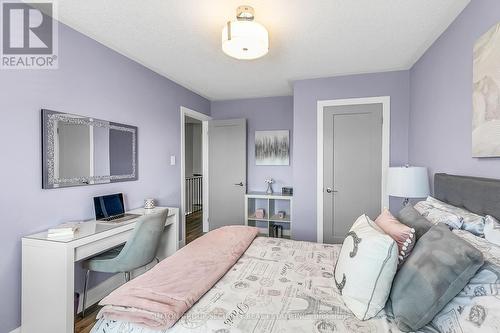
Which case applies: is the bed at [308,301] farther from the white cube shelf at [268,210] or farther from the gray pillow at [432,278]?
the white cube shelf at [268,210]

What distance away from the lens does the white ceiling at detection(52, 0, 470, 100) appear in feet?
5.93

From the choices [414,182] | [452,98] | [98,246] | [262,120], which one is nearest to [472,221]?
[414,182]

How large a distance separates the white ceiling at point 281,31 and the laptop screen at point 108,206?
59.0 inches

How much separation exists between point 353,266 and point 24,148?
7.53 feet

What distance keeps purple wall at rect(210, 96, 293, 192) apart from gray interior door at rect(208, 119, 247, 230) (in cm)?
21

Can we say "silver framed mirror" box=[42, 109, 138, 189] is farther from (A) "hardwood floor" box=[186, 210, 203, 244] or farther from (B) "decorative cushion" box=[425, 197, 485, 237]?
(B) "decorative cushion" box=[425, 197, 485, 237]

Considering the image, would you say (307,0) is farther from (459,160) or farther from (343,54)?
(459,160)

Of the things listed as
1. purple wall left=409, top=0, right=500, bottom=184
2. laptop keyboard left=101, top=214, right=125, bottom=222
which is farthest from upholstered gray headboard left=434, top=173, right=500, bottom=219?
laptop keyboard left=101, top=214, right=125, bottom=222

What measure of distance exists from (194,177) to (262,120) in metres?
2.78

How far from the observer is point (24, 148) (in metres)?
A: 1.76

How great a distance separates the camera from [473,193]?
1.42m

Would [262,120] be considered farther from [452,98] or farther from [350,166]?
[452,98]

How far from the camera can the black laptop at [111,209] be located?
2.26 m

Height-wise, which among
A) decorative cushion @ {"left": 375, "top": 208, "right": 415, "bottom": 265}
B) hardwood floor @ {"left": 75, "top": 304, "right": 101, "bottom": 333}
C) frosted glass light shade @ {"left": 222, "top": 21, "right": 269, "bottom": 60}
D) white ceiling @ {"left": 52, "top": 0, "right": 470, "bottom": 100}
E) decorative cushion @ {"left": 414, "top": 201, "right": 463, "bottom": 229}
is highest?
white ceiling @ {"left": 52, "top": 0, "right": 470, "bottom": 100}
